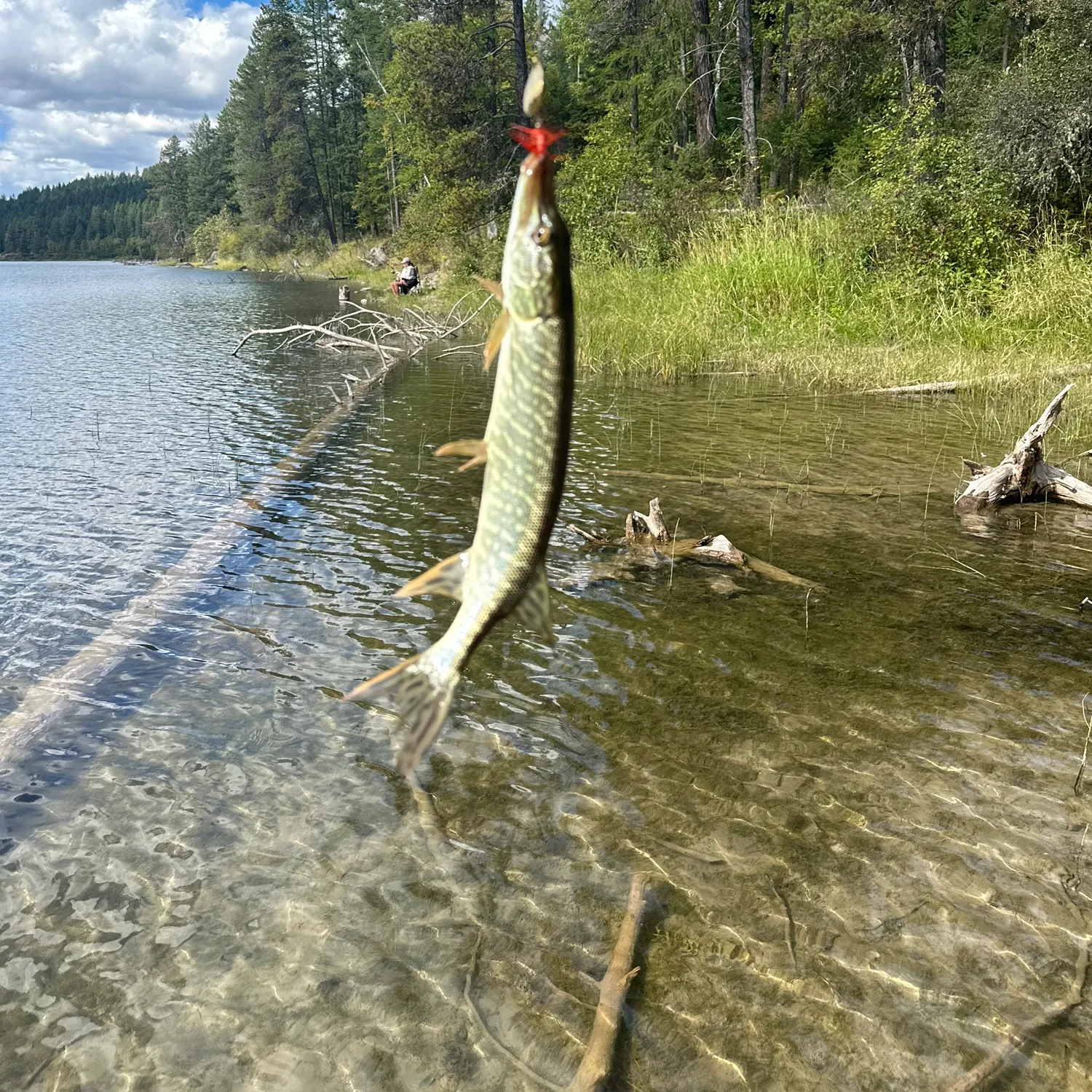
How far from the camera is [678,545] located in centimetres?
820

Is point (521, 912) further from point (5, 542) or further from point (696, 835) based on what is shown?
point (5, 542)

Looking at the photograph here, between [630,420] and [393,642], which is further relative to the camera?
[630,420]

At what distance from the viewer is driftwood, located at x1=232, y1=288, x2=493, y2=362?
61.5 feet

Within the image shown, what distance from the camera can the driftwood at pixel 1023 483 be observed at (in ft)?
30.2

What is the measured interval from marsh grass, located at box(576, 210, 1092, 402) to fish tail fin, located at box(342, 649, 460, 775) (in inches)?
→ 603

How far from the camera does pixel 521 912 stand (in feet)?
12.9

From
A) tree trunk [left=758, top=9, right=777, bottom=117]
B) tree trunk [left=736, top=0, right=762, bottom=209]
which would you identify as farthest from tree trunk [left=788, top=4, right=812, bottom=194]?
tree trunk [left=758, top=9, right=777, bottom=117]

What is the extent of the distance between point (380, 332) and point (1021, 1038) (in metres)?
26.7

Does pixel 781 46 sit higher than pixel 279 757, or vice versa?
pixel 781 46

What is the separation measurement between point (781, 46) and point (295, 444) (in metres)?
39.5

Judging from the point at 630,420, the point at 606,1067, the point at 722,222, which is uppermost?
the point at 722,222

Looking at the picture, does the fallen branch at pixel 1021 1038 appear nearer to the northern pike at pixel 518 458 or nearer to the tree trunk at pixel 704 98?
the northern pike at pixel 518 458

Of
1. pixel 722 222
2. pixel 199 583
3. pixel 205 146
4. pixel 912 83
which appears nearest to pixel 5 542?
pixel 199 583

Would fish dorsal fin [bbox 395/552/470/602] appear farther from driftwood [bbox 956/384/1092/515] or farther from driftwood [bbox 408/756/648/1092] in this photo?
driftwood [bbox 956/384/1092/515]
